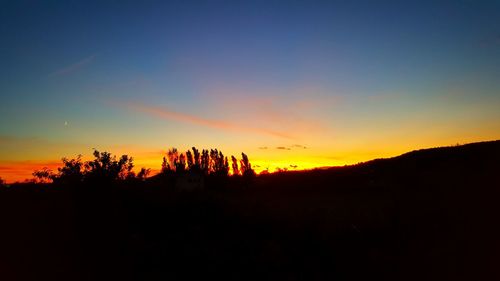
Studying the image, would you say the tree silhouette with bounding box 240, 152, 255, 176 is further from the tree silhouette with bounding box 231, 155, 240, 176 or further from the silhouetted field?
the silhouetted field

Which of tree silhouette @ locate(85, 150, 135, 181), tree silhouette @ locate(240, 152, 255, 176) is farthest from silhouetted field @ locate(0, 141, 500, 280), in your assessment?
tree silhouette @ locate(240, 152, 255, 176)

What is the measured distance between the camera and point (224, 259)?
11500 mm

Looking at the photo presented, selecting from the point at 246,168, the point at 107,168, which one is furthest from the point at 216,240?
the point at 246,168

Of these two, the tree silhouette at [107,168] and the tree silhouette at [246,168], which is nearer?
the tree silhouette at [107,168]

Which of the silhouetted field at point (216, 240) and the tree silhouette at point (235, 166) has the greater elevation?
the tree silhouette at point (235, 166)

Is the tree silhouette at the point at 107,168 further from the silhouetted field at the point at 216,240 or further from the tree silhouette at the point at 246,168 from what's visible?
the tree silhouette at the point at 246,168

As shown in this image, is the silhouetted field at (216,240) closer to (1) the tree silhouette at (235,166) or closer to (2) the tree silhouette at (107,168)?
(2) the tree silhouette at (107,168)

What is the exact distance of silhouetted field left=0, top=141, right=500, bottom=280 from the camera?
441 inches

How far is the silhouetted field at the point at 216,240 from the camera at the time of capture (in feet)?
36.8

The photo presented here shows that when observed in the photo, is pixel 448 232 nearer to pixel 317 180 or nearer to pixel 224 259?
pixel 224 259

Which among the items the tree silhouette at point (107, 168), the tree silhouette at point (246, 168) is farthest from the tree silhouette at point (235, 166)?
the tree silhouette at point (107, 168)

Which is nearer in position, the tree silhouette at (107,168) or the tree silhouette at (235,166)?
the tree silhouette at (107,168)

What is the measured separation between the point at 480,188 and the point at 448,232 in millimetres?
12605

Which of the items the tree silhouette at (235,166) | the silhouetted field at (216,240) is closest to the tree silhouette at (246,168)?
the tree silhouette at (235,166)
